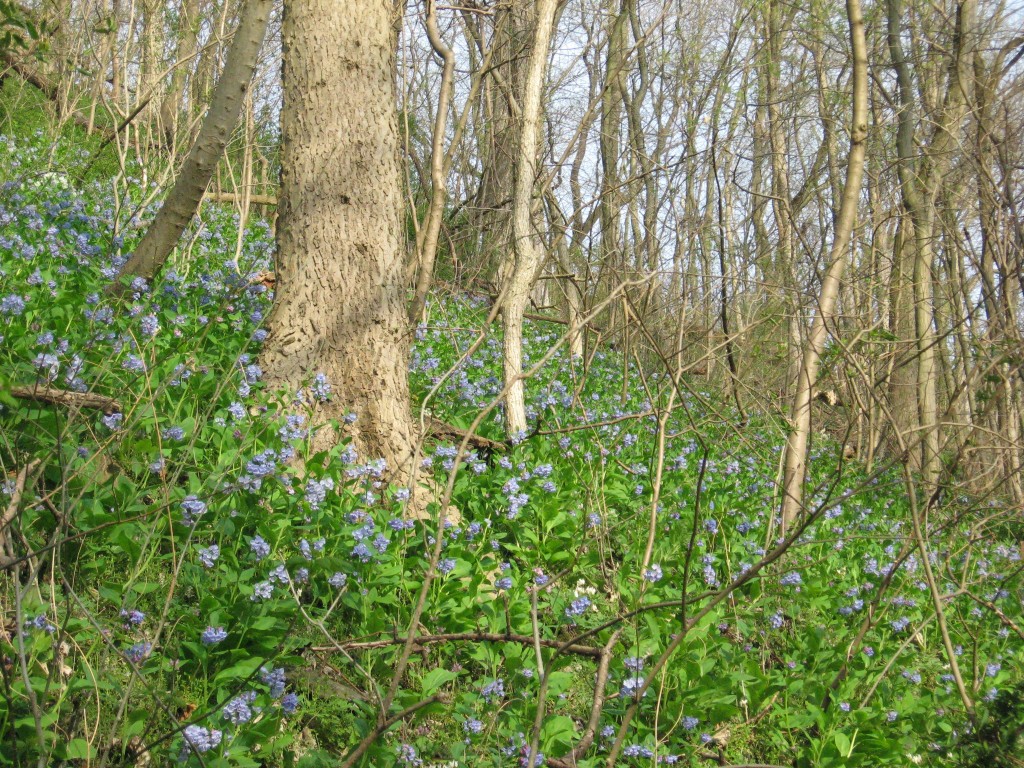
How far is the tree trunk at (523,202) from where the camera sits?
454cm

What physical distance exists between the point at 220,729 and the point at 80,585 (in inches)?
34.5

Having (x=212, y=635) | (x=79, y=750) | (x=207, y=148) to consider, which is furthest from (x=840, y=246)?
(x=79, y=750)

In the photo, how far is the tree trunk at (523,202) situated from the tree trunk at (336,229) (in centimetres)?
100

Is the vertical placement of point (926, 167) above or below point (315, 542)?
above

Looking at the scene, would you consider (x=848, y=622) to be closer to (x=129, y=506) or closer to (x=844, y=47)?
(x=129, y=506)

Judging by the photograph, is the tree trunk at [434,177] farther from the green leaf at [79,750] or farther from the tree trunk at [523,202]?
the green leaf at [79,750]

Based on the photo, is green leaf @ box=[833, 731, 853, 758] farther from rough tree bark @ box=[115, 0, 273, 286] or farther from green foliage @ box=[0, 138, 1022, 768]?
rough tree bark @ box=[115, 0, 273, 286]

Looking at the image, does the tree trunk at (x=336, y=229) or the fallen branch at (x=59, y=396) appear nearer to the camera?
the fallen branch at (x=59, y=396)

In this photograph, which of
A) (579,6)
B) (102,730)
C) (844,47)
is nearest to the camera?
(102,730)

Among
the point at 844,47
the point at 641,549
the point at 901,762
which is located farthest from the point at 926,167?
the point at 901,762

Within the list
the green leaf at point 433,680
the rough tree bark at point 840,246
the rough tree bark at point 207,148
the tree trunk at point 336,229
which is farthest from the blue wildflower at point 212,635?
the rough tree bark at point 840,246

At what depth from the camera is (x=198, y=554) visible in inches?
98.6

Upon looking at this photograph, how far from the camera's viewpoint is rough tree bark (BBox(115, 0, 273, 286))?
364cm

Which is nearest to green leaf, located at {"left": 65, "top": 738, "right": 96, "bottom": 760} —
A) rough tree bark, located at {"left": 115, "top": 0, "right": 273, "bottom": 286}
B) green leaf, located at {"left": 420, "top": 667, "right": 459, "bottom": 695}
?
green leaf, located at {"left": 420, "top": 667, "right": 459, "bottom": 695}
